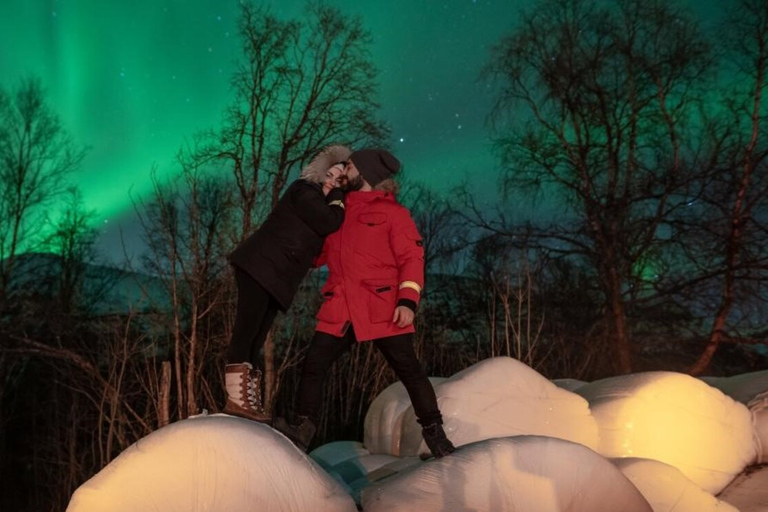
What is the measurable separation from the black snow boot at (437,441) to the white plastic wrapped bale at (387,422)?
1136 millimetres

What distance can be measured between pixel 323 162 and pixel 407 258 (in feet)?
1.92

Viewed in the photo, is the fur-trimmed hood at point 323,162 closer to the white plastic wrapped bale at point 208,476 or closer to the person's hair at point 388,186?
the person's hair at point 388,186

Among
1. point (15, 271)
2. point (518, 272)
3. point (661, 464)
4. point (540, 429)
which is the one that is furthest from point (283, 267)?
point (15, 271)

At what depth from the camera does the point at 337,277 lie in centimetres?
321

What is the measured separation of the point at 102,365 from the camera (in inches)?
575

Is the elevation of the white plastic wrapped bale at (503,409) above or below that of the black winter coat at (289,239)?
below

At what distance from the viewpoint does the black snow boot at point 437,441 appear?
122 inches

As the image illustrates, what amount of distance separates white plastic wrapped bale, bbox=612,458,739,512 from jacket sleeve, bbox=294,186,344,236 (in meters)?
1.80

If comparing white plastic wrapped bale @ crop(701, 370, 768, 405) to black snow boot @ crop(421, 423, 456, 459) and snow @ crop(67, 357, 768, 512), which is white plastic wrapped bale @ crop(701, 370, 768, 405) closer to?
snow @ crop(67, 357, 768, 512)

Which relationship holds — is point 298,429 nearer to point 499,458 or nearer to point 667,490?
point 499,458

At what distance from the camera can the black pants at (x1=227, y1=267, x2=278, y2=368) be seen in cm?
304

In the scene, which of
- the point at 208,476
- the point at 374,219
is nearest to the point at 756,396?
the point at 374,219

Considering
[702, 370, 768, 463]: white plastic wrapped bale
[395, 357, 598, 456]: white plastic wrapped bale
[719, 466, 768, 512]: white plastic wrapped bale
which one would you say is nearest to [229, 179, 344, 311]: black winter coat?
[395, 357, 598, 456]: white plastic wrapped bale

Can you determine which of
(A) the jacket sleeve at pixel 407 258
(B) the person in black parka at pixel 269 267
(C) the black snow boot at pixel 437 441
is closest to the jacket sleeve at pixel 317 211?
(B) the person in black parka at pixel 269 267
